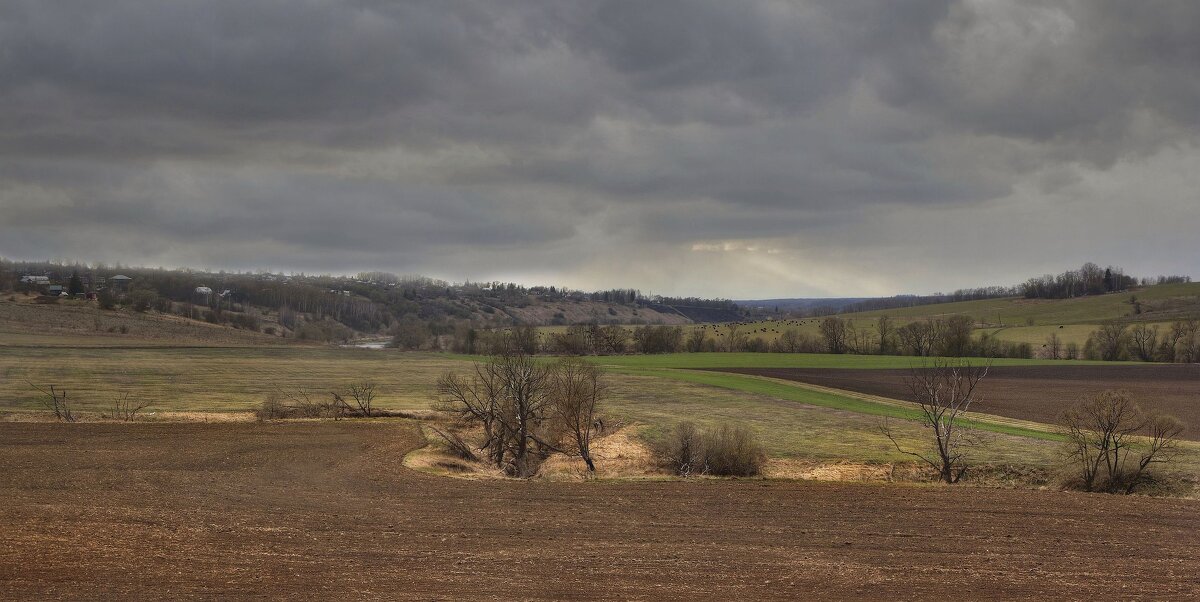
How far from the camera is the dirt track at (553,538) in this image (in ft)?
59.6

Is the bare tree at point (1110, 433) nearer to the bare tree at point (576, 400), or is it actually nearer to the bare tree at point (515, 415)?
the bare tree at point (576, 400)

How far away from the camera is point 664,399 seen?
7119cm

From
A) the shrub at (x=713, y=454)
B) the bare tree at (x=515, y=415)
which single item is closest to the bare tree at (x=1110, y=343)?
the shrub at (x=713, y=454)

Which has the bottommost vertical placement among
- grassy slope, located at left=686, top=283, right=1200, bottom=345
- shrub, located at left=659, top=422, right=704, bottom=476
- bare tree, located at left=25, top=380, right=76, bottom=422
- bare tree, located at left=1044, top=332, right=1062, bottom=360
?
bare tree, located at left=25, top=380, right=76, bottom=422

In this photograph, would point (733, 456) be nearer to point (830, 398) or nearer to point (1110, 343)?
point (830, 398)

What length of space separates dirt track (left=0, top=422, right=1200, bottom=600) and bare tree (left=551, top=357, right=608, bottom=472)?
364 inches

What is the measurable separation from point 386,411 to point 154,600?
41859 millimetres

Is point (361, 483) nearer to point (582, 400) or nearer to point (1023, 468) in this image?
point (582, 400)

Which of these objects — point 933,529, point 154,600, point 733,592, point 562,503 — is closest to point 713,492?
point 562,503

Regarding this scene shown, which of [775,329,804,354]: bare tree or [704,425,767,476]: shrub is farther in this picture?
[775,329,804,354]: bare tree

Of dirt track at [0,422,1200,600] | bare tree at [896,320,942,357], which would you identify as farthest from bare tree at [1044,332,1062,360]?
dirt track at [0,422,1200,600]

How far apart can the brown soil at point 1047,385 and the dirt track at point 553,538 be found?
110 ft

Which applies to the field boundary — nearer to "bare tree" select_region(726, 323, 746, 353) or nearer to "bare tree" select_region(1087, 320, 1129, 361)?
"bare tree" select_region(726, 323, 746, 353)

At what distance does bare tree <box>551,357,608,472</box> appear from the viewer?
40425 mm
